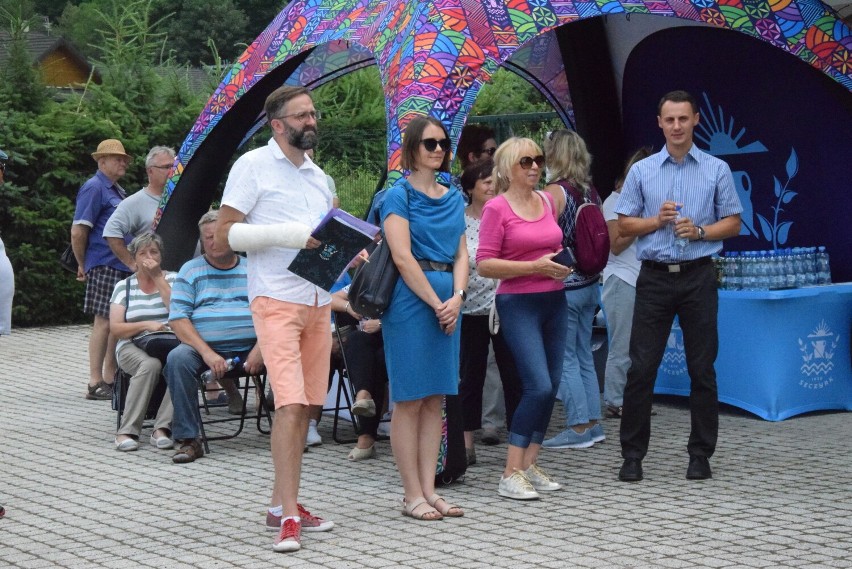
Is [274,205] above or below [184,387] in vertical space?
above

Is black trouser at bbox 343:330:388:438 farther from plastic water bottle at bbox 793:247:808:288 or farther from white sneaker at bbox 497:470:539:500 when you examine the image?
plastic water bottle at bbox 793:247:808:288

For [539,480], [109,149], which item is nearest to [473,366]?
[539,480]

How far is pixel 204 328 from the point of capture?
836cm

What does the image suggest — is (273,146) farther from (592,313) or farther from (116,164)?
(116,164)

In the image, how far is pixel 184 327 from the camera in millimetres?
8305

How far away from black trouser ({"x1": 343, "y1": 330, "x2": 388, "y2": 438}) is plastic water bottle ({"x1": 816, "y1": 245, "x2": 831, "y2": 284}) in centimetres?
301

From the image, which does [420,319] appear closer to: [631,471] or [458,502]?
[458,502]

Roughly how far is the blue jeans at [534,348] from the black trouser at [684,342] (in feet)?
1.59

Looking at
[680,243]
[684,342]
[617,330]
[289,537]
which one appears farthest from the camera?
[617,330]

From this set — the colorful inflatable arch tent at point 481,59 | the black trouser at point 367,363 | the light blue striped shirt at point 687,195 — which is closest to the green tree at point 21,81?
the colorful inflatable arch tent at point 481,59

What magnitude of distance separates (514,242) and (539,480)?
119 cm

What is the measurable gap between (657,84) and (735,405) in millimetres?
3147

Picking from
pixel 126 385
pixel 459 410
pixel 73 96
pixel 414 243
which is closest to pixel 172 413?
pixel 126 385

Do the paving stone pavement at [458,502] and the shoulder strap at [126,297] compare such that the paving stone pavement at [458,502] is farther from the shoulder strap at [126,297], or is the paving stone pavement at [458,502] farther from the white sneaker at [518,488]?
the shoulder strap at [126,297]
